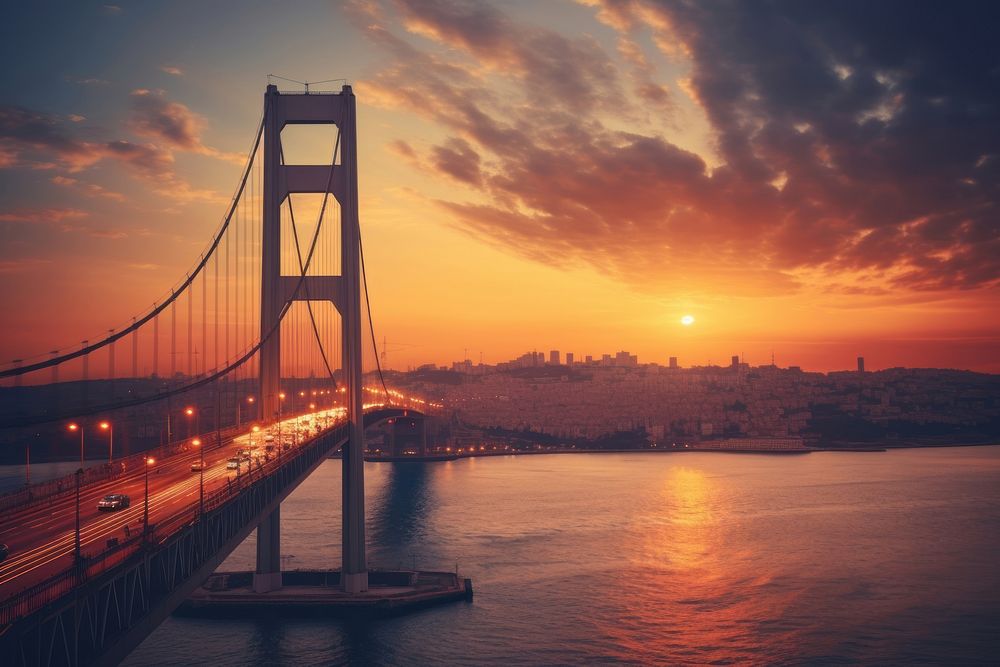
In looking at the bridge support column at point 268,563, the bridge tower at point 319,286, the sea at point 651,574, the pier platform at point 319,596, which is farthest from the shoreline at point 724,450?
the bridge tower at point 319,286

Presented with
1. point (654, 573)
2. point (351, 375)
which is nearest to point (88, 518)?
point (351, 375)

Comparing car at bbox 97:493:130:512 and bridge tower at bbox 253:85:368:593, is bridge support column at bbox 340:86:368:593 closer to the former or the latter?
bridge tower at bbox 253:85:368:593

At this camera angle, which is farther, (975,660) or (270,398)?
(270,398)

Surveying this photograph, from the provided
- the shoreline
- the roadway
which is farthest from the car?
the shoreline

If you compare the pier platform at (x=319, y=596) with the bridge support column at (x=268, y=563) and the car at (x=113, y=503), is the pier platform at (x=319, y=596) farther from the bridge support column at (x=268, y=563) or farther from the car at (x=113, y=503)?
the car at (x=113, y=503)

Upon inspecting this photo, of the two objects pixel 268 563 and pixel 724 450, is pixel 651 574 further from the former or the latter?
pixel 724 450

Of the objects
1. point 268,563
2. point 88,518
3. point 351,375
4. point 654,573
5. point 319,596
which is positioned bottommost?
point 654,573

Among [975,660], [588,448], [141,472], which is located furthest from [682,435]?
[141,472]

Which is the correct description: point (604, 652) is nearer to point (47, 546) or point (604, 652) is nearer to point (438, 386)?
point (47, 546)
